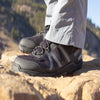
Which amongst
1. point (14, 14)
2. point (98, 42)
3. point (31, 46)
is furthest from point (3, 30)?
point (31, 46)

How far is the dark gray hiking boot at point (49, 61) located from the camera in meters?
1.19

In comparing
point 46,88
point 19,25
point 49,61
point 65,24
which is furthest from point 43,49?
point 19,25

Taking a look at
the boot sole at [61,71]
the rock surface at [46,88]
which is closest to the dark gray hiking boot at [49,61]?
the boot sole at [61,71]

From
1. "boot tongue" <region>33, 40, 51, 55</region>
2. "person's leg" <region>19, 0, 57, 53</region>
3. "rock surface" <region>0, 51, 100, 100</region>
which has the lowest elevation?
"rock surface" <region>0, 51, 100, 100</region>

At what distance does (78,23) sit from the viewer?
1274 millimetres

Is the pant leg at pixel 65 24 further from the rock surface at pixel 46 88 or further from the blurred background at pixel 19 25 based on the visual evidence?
the blurred background at pixel 19 25

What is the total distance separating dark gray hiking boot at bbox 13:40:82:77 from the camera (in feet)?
3.91

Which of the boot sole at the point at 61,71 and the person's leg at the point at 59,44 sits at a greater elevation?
the person's leg at the point at 59,44

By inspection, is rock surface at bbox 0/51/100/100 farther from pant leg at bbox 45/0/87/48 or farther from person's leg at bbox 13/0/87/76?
pant leg at bbox 45/0/87/48

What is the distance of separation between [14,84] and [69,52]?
1.90 feet

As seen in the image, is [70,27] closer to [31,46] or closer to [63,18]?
[63,18]

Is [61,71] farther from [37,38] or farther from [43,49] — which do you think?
[37,38]

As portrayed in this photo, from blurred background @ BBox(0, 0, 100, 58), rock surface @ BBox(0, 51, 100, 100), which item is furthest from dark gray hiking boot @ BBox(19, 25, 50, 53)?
blurred background @ BBox(0, 0, 100, 58)

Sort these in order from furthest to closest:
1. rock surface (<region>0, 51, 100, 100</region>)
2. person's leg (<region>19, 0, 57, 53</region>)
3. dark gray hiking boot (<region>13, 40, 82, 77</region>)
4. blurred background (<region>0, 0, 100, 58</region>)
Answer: blurred background (<region>0, 0, 100, 58</region>)
person's leg (<region>19, 0, 57, 53</region>)
dark gray hiking boot (<region>13, 40, 82, 77</region>)
rock surface (<region>0, 51, 100, 100</region>)
